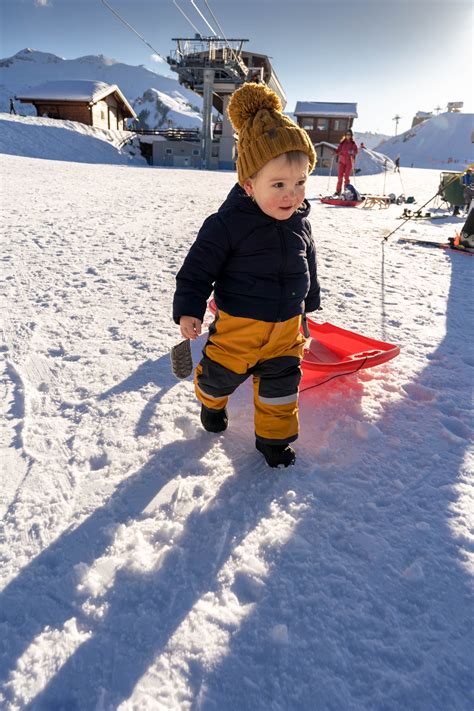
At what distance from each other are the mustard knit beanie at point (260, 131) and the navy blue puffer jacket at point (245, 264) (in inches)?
6.1

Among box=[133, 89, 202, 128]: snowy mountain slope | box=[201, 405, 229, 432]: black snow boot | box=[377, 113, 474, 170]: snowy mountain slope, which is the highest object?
box=[133, 89, 202, 128]: snowy mountain slope

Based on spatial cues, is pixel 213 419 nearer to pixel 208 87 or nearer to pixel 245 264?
pixel 245 264

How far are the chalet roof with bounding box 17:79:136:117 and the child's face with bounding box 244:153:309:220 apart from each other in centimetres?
3231

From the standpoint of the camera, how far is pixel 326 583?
130cm

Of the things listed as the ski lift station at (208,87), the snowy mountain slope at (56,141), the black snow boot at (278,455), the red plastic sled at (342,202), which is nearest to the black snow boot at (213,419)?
the black snow boot at (278,455)

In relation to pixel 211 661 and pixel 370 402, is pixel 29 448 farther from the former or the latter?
pixel 370 402

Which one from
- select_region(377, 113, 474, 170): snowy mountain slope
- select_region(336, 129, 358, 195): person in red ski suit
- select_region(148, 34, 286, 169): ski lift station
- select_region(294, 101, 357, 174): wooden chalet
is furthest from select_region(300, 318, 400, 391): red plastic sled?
select_region(377, 113, 474, 170): snowy mountain slope

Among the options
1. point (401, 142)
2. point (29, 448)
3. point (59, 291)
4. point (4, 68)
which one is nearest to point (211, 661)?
point (29, 448)

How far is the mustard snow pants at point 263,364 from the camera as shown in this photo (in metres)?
1.78

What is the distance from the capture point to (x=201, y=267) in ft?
5.68

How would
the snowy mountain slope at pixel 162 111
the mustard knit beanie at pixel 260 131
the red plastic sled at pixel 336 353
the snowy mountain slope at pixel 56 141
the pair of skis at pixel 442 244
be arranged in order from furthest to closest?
the snowy mountain slope at pixel 162 111, the snowy mountain slope at pixel 56 141, the pair of skis at pixel 442 244, the red plastic sled at pixel 336 353, the mustard knit beanie at pixel 260 131

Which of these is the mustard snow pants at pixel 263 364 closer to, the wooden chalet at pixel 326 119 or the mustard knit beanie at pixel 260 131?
the mustard knit beanie at pixel 260 131

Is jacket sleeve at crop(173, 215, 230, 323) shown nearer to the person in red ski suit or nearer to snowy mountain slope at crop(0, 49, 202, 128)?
the person in red ski suit

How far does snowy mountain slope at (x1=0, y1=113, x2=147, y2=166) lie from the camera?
62.8ft
